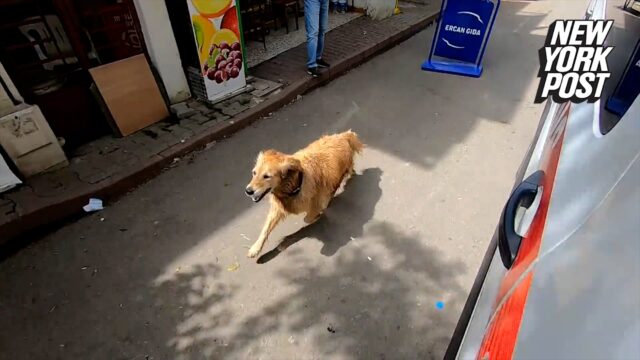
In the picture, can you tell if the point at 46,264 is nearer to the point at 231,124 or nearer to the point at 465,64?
the point at 231,124

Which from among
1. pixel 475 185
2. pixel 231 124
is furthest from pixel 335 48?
pixel 475 185

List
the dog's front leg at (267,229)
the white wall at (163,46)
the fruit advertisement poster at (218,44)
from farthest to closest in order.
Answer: the fruit advertisement poster at (218,44)
the white wall at (163,46)
the dog's front leg at (267,229)

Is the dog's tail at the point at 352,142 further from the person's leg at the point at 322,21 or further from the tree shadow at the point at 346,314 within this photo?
the person's leg at the point at 322,21

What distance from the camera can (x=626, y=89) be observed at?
65.5 inches

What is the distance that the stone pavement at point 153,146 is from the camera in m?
3.48

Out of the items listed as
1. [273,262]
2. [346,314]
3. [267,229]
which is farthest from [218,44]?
[346,314]

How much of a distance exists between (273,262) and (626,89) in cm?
268

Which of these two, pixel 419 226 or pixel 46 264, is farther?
pixel 419 226

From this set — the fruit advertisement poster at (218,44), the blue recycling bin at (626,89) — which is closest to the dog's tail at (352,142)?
the fruit advertisement poster at (218,44)

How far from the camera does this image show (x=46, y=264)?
3.20 metres

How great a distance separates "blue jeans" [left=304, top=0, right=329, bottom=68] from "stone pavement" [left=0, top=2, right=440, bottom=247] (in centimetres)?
39

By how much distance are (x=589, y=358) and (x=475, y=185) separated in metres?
3.37

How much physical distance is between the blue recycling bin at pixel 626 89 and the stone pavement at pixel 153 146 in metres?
4.04

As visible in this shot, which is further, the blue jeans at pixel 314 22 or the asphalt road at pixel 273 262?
the blue jeans at pixel 314 22
